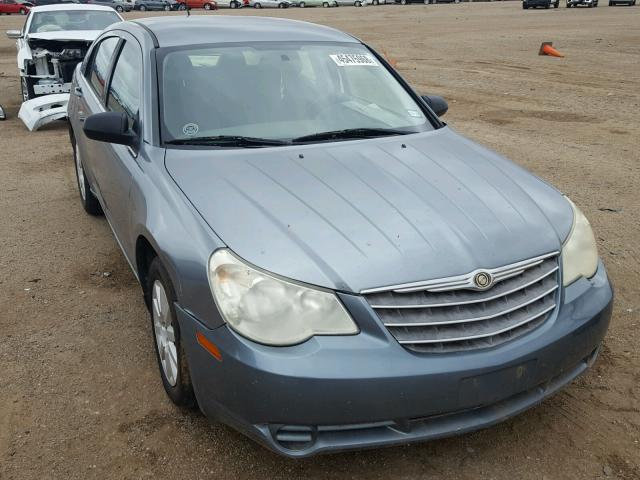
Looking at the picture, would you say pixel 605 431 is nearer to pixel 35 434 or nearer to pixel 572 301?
pixel 572 301

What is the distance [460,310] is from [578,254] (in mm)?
732

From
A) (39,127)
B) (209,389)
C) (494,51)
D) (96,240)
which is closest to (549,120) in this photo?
(96,240)

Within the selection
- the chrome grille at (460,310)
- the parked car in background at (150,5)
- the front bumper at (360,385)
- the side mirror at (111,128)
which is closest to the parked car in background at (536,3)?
the parked car in background at (150,5)

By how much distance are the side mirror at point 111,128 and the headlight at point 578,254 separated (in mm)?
2137

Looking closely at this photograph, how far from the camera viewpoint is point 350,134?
3.46 metres

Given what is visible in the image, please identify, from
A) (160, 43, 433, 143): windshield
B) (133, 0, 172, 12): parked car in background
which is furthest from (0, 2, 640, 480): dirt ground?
(133, 0, 172, 12): parked car in background

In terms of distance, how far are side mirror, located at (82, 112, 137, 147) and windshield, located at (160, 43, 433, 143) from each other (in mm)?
205

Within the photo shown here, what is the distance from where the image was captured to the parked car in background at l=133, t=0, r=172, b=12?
166 ft

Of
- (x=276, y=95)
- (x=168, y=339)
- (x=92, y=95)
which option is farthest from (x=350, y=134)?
(x=92, y=95)

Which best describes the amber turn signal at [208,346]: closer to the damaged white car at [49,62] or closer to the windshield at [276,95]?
the windshield at [276,95]

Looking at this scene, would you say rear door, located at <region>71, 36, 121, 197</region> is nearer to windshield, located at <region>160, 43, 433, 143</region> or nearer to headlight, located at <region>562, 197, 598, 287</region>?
windshield, located at <region>160, 43, 433, 143</region>

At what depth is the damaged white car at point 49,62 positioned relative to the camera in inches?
366

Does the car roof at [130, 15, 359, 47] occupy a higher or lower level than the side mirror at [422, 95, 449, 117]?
higher

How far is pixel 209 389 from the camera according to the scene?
7.94 feet
